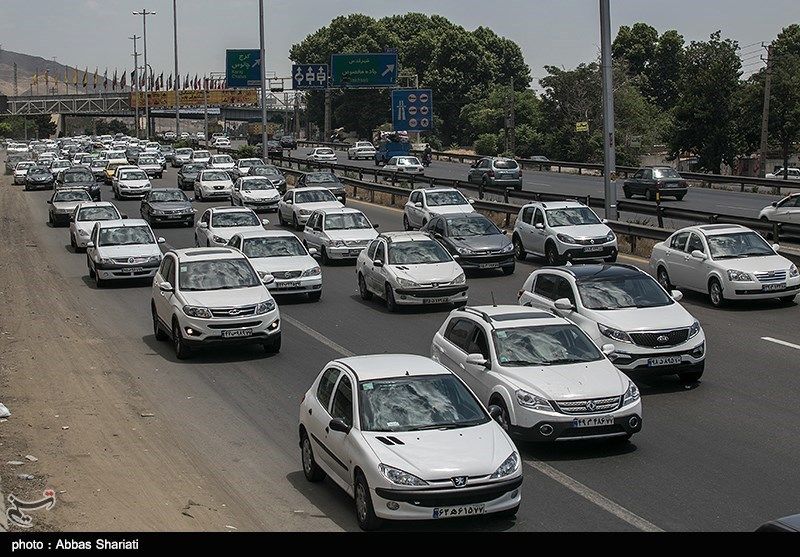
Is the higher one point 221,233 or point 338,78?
point 338,78

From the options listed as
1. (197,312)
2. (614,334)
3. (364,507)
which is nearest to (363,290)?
(197,312)

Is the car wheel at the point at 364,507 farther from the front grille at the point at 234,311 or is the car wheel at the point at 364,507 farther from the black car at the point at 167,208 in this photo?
the black car at the point at 167,208

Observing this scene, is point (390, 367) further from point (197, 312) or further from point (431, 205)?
point (431, 205)

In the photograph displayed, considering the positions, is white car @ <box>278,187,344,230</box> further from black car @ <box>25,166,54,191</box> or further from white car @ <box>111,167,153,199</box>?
black car @ <box>25,166,54,191</box>

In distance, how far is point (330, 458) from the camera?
11.6 m

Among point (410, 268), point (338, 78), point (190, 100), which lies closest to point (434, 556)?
point (410, 268)

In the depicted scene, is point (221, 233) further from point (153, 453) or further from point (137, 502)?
point (137, 502)

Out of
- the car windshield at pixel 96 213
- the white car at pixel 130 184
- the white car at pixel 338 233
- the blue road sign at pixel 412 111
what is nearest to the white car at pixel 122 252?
the white car at pixel 338 233

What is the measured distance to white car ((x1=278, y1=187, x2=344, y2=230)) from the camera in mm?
42688

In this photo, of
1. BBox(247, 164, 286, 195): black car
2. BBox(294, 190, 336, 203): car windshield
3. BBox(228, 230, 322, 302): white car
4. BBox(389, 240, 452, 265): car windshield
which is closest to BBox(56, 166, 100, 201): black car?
BBox(247, 164, 286, 195): black car

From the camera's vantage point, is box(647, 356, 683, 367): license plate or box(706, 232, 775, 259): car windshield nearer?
box(647, 356, 683, 367): license plate

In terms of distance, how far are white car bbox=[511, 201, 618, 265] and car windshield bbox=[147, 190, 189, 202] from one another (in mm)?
17210

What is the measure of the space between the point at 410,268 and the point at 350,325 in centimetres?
243

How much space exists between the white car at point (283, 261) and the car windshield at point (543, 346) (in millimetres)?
11620
